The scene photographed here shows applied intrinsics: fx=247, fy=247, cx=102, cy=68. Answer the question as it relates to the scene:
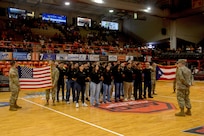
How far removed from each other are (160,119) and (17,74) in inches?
203

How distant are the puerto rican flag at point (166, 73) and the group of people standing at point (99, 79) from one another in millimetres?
920

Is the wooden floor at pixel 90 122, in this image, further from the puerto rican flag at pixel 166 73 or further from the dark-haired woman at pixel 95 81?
the puerto rican flag at pixel 166 73

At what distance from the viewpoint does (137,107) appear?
912cm

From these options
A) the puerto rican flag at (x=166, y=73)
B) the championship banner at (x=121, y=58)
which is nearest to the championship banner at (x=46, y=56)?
the championship banner at (x=121, y=58)

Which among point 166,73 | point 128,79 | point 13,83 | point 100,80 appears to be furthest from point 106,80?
point 166,73

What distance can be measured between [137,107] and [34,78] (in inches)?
162

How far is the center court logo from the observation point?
8.60 meters

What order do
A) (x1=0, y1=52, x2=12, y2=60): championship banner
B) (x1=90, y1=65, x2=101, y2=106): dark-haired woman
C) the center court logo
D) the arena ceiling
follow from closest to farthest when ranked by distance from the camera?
1. the center court logo
2. (x1=90, y1=65, x2=101, y2=106): dark-haired woman
3. (x1=0, y1=52, x2=12, y2=60): championship banner
4. the arena ceiling

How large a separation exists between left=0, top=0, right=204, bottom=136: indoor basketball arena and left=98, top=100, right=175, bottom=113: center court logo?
3cm

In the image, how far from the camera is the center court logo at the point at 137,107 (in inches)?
339

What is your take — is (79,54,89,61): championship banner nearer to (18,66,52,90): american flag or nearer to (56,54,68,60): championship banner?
(56,54,68,60): championship banner

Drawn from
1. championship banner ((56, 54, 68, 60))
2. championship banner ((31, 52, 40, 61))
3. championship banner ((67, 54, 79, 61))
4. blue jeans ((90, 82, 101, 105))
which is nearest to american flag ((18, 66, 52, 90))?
blue jeans ((90, 82, 101, 105))

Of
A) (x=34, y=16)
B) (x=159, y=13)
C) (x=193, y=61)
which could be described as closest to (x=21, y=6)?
(x=34, y=16)

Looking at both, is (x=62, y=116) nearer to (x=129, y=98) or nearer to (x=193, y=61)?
(x=129, y=98)
